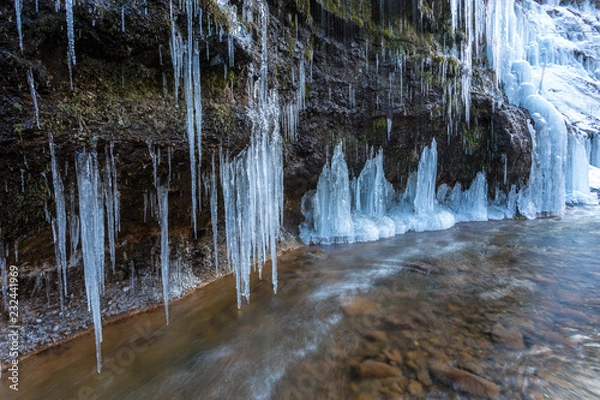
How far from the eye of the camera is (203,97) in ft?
12.9

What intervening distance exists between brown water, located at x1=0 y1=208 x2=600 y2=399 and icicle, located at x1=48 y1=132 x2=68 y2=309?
858 millimetres

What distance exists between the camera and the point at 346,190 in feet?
26.5

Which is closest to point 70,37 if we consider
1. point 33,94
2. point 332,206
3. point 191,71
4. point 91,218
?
point 33,94

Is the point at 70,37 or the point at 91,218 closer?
the point at 70,37

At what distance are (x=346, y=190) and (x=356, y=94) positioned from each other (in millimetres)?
2673

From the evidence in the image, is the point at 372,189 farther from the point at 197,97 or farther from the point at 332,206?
the point at 197,97

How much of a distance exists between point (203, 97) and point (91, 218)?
2111 millimetres

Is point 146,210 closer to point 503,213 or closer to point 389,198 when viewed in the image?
point 389,198

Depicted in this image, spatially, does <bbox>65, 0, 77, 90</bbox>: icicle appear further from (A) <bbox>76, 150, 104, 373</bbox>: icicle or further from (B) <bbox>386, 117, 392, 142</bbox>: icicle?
(B) <bbox>386, 117, 392, 142</bbox>: icicle

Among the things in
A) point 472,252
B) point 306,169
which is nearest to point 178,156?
point 306,169

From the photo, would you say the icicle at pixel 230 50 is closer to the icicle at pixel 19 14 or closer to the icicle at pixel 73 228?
the icicle at pixel 19 14

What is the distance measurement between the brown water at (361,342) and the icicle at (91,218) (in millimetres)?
543

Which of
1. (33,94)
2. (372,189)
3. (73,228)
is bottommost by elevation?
(73,228)

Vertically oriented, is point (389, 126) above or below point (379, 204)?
above
